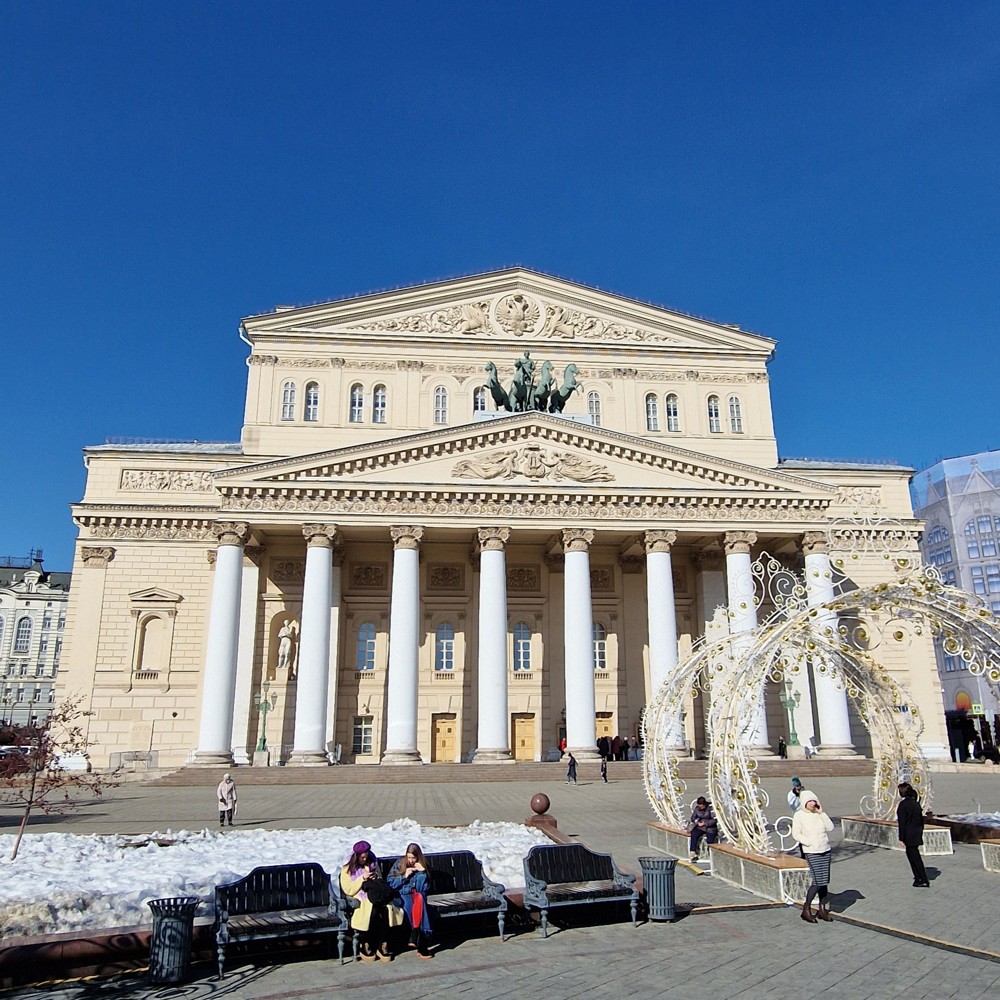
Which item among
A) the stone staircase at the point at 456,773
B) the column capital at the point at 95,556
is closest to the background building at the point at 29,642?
the column capital at the point at 95,556

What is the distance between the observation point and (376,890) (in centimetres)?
907

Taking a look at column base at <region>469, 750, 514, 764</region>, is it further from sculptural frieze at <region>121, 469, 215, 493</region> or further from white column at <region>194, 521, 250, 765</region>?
sculptural frieze at <region>121, 469, 215, 493</region>

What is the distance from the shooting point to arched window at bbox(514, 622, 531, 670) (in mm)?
38531

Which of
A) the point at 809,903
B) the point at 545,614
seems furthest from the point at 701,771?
the point at 809,903

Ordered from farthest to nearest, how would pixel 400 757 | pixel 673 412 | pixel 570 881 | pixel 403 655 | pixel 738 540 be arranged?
pixel 673 412
pixel 738 540
pixel 403 655
pixel 400 757
pixel 570 881

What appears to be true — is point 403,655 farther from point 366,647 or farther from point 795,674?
point 795,674

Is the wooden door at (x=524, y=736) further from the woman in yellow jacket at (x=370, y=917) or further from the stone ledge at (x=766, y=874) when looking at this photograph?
the woman in yellow jacket at (x=370, y=917)

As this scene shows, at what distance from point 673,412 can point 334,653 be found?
2047cm

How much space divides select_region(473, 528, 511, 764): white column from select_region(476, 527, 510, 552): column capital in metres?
0.17

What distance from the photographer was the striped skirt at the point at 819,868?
33.0 feet

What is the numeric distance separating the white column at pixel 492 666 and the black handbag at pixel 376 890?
22.5 m

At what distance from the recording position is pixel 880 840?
50.6 feet

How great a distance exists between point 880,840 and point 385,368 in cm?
3179

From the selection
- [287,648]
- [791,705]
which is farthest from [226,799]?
[791,705]
